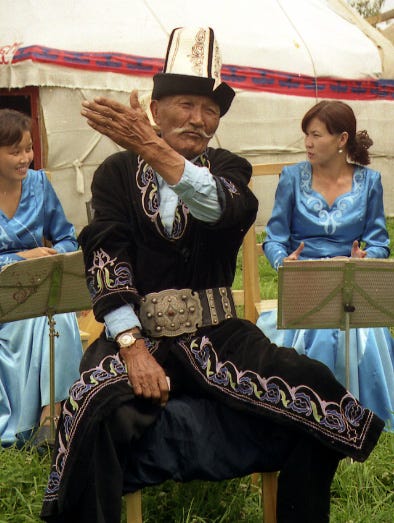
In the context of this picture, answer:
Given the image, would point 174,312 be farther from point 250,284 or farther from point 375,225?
point 375,225

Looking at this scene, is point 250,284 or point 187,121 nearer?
Result: point 187,121

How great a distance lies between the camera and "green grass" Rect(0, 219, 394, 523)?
12.6ft

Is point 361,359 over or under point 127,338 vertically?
under

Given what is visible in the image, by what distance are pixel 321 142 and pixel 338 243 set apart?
0.55 m

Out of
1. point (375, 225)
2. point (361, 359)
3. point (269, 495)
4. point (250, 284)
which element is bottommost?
point (269, 495)

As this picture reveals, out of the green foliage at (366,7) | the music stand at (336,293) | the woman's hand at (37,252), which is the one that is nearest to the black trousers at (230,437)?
the music stand at (336,293)

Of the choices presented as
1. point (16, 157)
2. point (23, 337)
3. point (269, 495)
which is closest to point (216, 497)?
point (269, 495)

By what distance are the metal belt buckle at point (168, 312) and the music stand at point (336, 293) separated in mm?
633

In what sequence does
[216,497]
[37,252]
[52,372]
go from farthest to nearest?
[37,252]
[52,372]
[216,497]

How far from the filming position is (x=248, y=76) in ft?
39.5

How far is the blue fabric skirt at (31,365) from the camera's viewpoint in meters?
4.97

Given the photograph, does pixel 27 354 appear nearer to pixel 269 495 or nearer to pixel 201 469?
pixel 269 495

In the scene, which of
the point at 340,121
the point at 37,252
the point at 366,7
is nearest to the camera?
the point at 37,252

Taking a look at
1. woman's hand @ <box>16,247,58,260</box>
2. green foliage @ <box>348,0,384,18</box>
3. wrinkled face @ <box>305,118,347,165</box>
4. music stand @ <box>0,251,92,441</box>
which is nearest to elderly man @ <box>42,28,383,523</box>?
music stand @ <box>0,251,92,441</box>
